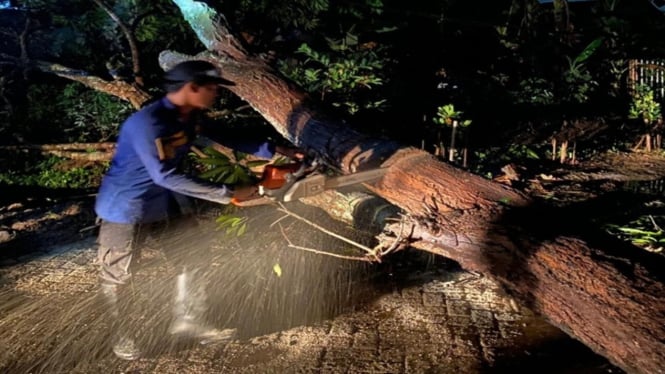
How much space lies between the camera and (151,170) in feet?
9.29

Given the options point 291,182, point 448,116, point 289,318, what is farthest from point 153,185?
point 448,116

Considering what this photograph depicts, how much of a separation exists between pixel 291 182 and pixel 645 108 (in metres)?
7.07

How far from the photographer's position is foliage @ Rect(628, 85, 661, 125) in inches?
309

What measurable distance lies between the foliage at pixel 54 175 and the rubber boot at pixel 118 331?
4.41m

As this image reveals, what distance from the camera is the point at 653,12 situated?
1061 centimetres

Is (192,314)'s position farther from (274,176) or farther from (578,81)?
(578,81)

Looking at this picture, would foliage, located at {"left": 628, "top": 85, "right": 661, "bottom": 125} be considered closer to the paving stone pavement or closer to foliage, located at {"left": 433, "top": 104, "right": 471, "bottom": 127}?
foliage, located at {"left": 433, "top": 104, "right": 471, "bottom": 127}

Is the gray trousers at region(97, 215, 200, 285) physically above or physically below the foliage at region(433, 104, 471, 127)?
below

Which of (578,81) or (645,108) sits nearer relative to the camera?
(645,108)

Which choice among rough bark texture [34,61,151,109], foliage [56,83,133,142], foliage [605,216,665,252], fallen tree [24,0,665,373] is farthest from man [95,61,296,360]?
foliage [56,83,133,142]

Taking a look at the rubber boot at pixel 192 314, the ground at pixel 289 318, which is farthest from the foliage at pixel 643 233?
the rubber boot at pixel 192 314

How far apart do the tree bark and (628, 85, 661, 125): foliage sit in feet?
18.6

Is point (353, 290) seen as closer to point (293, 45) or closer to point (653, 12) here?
point (293, 45)

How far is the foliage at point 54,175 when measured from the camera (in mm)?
7516
